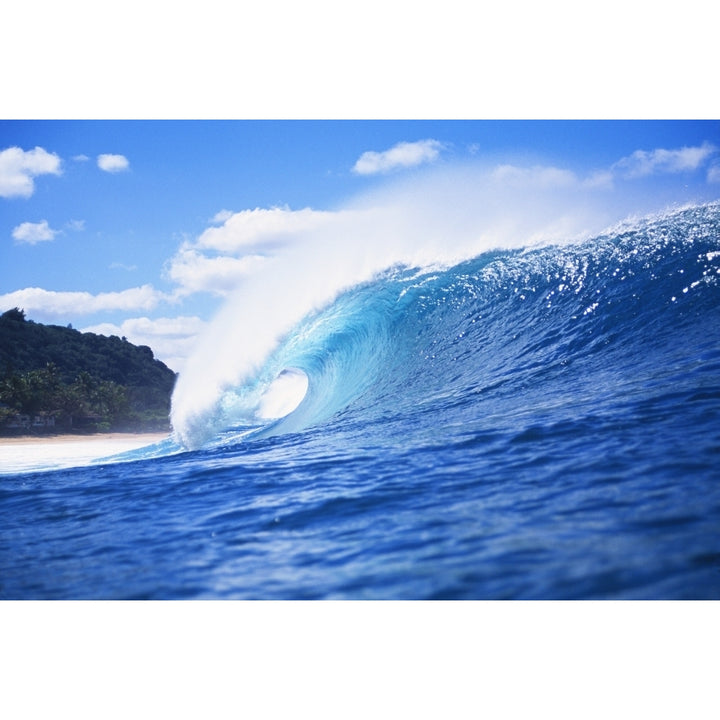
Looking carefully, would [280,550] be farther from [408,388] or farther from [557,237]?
[557,237]

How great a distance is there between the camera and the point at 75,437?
15.4 m

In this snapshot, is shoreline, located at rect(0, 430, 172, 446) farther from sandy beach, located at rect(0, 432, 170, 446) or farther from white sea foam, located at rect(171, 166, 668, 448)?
white sea foam, located at rect(171, 166, 668, 448)

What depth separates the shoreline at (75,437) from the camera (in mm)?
14148

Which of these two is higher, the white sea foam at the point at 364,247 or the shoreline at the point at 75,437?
the white sea foam at the point at 364,247

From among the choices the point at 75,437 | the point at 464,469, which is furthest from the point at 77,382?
the point at 464,469

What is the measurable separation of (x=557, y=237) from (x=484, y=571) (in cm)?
504

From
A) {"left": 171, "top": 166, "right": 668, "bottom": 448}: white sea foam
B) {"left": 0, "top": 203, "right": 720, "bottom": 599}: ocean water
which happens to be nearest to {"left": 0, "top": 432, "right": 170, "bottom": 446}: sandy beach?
{"left": 171, "top": 166, "right": 668, "bottom": 448}: white sea foam

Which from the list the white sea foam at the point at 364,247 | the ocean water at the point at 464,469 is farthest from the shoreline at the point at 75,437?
the ocean water at the point at 464,469

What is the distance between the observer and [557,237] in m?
6.29

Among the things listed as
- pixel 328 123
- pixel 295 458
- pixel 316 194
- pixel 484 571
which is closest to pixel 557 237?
pixel 316 194

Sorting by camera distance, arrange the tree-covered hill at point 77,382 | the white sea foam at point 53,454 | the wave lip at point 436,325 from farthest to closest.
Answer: the tree-covered hill at point 77,382 < the white sea foam at point 53,454 < the wave lip at point 436,325

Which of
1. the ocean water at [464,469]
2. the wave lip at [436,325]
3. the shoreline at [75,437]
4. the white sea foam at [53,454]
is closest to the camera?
the ocean water at [464,469]

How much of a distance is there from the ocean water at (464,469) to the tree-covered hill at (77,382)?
10.4 metres

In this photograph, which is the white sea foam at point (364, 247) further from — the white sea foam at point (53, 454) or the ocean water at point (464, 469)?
the white sea foam at point (53, 454)
